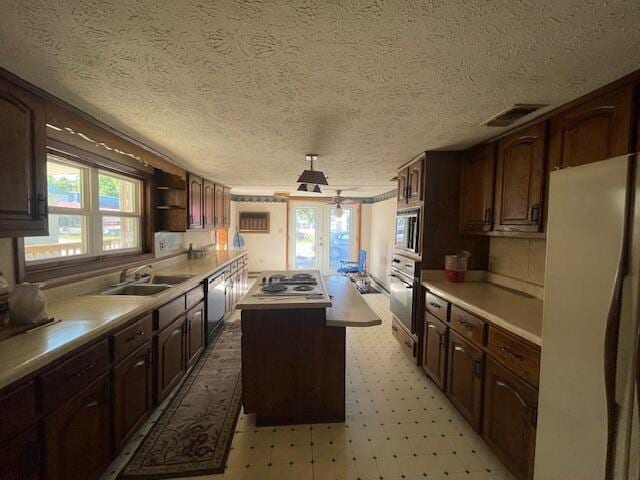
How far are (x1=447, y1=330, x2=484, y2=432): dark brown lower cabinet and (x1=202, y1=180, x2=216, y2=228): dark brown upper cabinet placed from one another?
3436mm

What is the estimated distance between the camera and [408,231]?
288 cm

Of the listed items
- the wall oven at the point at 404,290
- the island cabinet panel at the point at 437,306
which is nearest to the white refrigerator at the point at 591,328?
the island cabinet panel at the point at 437,306

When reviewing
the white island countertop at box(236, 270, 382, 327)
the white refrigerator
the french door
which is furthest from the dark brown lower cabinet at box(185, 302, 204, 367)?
the french door

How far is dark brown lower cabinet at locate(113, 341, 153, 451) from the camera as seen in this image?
1.52m

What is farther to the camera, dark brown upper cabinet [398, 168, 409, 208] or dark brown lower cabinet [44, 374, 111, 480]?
dark brown upper cabinet [398, 168, 409, 208]

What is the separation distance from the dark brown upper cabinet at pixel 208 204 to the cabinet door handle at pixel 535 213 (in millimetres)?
3702

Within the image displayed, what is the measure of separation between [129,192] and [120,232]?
1.48ft

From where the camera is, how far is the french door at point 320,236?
283 inches

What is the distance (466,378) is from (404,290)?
1.05m

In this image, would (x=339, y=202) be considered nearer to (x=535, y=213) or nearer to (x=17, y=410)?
(x=535, y=213)

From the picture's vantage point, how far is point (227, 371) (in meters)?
2.62

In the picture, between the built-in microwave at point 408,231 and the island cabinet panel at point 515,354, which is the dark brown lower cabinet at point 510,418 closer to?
the island cabinet panel at point 515,354

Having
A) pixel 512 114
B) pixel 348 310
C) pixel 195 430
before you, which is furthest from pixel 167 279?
pixel 512 114

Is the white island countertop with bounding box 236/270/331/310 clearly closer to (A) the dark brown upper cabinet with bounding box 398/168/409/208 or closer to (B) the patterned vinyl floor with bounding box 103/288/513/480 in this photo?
(B) the patterned vinyl floor with bounding box 103/288/513/480
